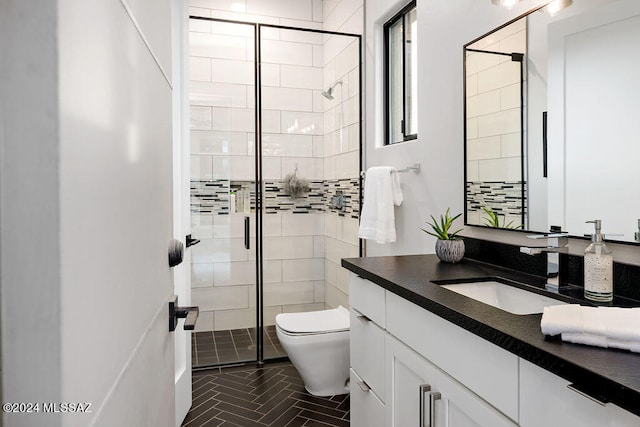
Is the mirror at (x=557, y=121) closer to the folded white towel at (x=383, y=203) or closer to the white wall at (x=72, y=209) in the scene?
the folded white towel at (x=383, y=203)

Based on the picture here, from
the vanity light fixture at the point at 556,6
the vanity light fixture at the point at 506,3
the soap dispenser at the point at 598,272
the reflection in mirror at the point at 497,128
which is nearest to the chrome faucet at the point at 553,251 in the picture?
the soap dispenser at the point at 598,272

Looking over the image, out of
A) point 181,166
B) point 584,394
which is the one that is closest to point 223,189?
point 181,166

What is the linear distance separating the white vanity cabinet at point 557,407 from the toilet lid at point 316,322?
5.66 ft

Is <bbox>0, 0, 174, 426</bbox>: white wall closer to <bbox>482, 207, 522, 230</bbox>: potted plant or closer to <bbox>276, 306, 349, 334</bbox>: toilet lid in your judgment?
<bbox>482, 207, 522, 230</bbox>: potted plant

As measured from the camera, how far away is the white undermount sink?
1435mm

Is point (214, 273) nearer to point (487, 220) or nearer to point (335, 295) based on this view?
point (335, 295)

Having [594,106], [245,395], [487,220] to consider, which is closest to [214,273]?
[245,395]

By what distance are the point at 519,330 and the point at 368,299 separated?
0.82 m

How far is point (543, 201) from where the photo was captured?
162 cm

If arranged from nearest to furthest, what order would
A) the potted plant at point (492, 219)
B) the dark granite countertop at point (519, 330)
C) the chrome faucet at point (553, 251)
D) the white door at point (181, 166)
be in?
the dark granite countertop at point (519, 330), the chrome faucet at point (553, 251), the potted plant at point (492, 219), the white door at point (181, 166)

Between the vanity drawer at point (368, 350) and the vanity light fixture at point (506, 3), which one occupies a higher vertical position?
the vanity light fixture at point (506, 3)

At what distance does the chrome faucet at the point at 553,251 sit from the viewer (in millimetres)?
1420

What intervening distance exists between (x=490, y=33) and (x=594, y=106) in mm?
657

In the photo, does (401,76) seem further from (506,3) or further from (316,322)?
(316,322)
